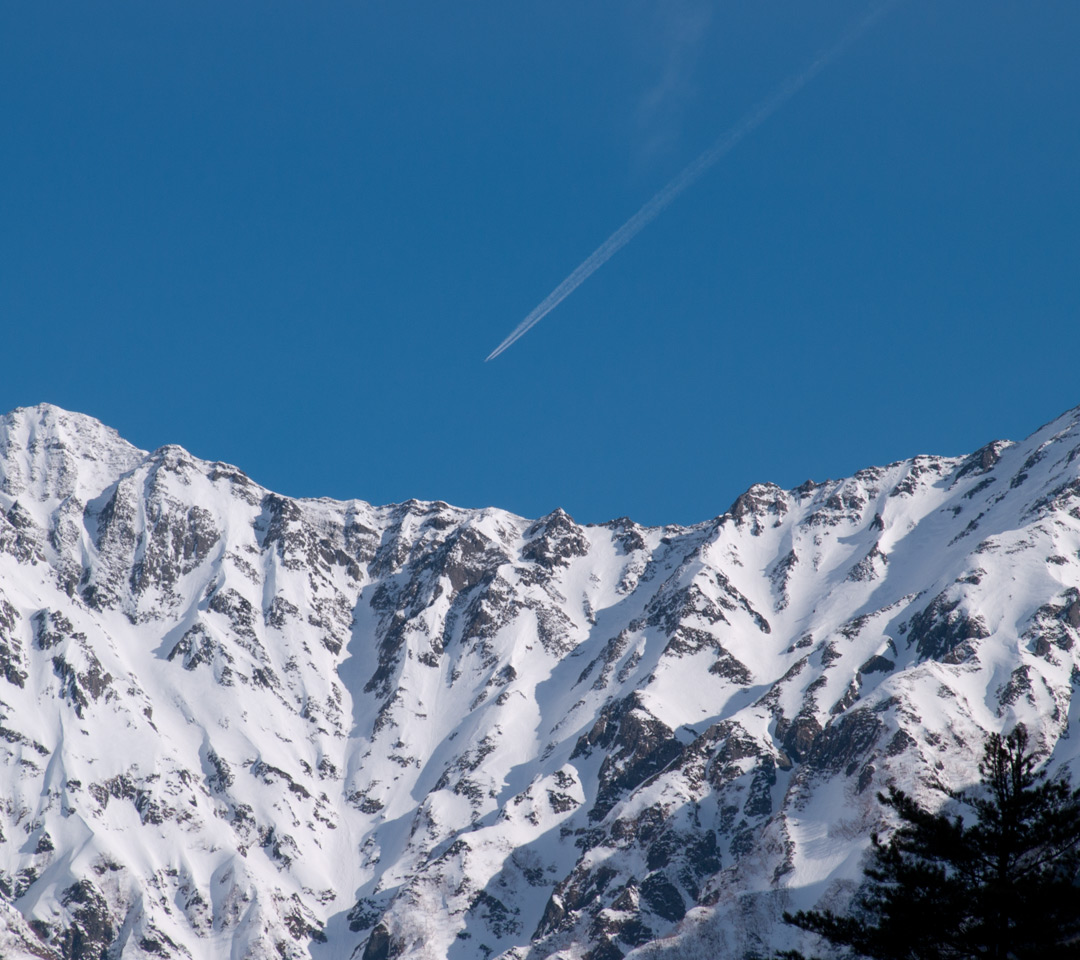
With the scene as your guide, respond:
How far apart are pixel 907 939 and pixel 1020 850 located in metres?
4.68

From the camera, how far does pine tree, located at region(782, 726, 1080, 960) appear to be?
133ft

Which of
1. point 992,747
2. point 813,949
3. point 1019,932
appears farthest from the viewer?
point 813,949

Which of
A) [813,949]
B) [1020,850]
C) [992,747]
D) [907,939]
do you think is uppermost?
[813,949]

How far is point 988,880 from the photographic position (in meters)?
41.8

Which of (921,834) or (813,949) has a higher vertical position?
(813,949)

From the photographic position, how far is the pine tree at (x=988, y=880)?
133 feet

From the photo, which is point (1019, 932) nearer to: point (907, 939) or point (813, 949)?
point (907, 939)

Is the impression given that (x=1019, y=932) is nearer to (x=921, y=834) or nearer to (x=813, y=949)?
(x=921, y=834)

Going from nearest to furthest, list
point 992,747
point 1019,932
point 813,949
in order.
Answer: point 1019,932, point 992,747, point 813,949

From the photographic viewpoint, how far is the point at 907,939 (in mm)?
41312

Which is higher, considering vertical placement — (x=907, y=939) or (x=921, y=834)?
(x=921, y=834)

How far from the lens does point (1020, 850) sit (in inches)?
1668

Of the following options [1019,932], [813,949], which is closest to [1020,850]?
[1019,932]

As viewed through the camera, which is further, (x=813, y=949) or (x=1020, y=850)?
(x=813, y=949)
